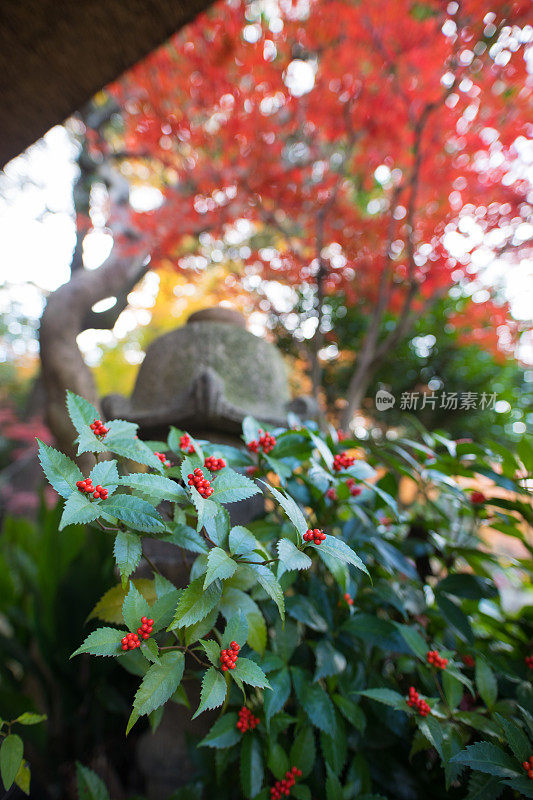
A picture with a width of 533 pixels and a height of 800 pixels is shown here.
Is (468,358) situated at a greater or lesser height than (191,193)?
lesser

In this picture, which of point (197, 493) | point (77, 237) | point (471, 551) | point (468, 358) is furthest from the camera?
point (77, 237)

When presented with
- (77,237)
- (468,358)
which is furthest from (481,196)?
(77,237)

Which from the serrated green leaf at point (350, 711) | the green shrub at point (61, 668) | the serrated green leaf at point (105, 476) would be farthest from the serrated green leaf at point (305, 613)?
the green shrub at point (61, 668)

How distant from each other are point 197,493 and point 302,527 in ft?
0.53

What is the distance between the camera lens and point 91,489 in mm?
562

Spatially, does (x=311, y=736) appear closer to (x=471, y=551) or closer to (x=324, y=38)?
(x=471, y=551)

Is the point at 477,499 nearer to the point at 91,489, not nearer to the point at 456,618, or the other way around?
the point at 456,618

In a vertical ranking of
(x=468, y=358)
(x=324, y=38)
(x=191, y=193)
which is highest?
(x=324, y=38)

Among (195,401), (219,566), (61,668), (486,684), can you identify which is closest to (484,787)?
(486,684)

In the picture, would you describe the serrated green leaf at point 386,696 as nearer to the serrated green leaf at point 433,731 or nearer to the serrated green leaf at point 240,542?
the serrated green leaf at point 433,731

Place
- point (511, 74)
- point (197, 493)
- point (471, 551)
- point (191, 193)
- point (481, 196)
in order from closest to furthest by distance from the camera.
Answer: point (197, 493), point (471, 551), point (511, 74), point (481, 196), point (191, 193)

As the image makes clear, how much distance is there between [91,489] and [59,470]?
54mm

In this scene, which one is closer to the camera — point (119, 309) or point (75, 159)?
point (119, 309)

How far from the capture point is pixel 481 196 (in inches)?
104
